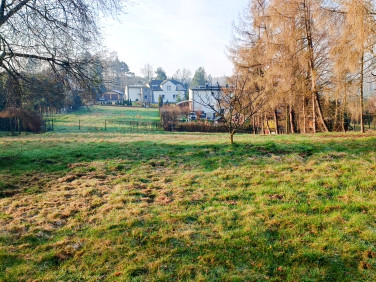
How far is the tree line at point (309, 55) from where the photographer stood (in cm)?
1050

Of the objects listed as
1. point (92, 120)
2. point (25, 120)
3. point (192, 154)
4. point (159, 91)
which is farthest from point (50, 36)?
point (159, 91)

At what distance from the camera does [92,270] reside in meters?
3.11

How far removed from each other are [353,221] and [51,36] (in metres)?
8.13

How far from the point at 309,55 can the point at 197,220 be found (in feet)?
44.3

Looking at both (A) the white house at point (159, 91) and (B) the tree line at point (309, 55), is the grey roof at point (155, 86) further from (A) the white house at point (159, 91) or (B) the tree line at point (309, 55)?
(B) the tree line at point (309, 55)

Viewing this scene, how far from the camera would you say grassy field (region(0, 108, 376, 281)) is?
3.09 metres

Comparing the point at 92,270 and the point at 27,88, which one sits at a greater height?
the point at 27,88

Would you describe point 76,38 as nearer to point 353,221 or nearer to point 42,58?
point 42,58

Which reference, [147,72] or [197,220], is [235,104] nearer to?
[197,220]

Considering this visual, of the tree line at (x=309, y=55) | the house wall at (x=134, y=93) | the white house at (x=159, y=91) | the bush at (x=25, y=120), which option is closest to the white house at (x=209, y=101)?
the tree line at (x=309, y=55)

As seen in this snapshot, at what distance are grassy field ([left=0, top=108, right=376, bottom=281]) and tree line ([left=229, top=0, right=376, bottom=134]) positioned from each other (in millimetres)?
5207

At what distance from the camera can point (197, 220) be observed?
4.21 m

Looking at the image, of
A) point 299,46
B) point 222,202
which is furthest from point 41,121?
point 222,202

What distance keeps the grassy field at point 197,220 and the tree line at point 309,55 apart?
5207mm
